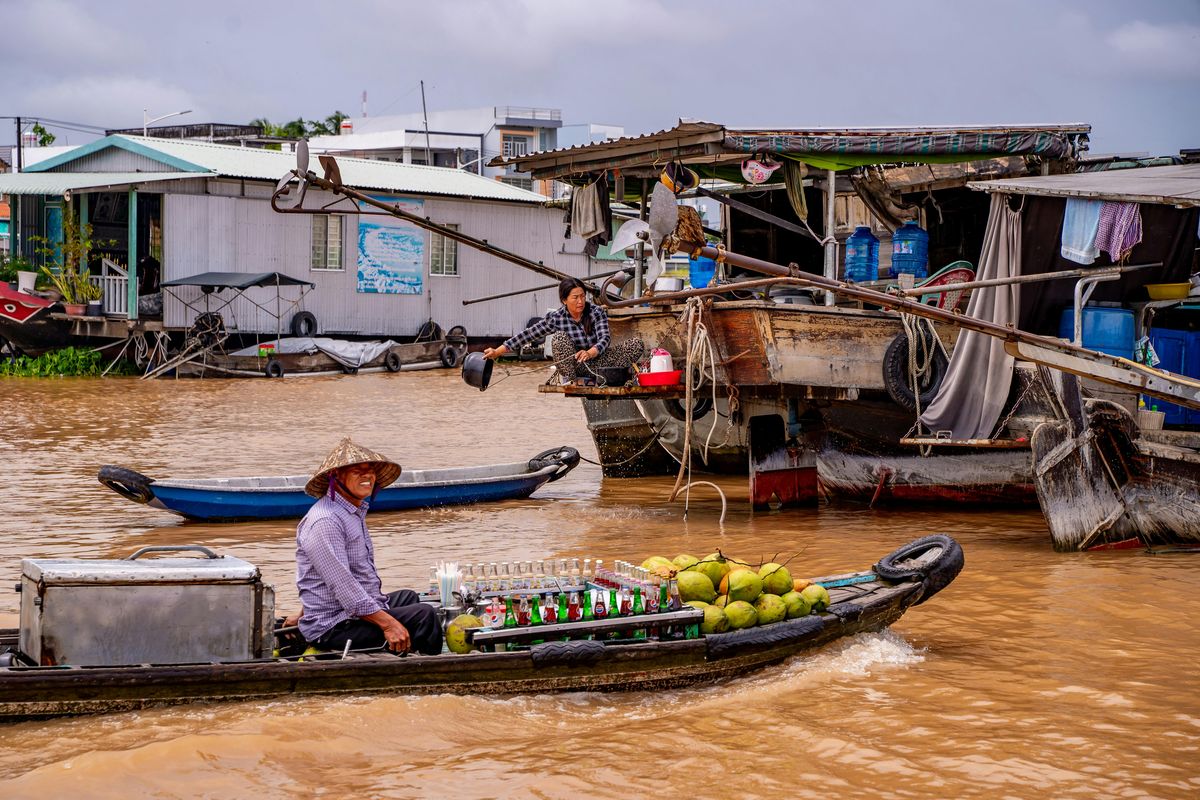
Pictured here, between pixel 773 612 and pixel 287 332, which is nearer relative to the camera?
pixel 773 612

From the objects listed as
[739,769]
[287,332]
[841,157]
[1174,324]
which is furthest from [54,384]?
[739,769]

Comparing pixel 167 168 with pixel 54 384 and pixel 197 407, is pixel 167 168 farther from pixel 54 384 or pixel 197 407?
pixel 197 407

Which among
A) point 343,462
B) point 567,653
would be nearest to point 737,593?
point 567,653

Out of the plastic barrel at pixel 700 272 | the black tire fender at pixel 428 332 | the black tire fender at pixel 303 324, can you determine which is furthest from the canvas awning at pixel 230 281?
the plastic barrel at pixel 700 272

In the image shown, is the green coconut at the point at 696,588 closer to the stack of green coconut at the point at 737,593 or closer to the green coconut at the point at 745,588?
the stack of green coconut at the point at 737,593

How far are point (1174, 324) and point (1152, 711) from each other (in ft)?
21.5

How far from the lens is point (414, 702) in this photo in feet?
18.4

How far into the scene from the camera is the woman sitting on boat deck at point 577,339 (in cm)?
1091

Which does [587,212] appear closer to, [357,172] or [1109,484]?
[1109,484]

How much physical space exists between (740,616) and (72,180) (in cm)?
2293

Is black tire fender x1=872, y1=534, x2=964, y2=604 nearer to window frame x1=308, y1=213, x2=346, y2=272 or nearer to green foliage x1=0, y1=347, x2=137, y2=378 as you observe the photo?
green foliage x1=0, y1=347, x2=137, y2=378

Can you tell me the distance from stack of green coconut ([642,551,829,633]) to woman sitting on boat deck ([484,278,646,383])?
4514 mm

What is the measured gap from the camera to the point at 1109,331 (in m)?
10.5

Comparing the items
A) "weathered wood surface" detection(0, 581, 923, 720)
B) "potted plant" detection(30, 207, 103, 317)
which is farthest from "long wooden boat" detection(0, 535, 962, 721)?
"potted plant" detection(30, 207, 103, 317)
